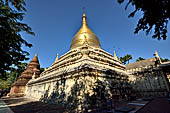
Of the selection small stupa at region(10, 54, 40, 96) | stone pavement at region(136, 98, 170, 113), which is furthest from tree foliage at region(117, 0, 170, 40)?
small stupa at region(10, 54, 40, 96)

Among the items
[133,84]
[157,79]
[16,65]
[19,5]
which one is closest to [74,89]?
[16,65]

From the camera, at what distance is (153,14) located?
423 centimetres

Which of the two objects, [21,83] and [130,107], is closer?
[130,107]

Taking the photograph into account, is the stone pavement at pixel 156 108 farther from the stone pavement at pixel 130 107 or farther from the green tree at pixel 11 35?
the green tree at pixel 11 35

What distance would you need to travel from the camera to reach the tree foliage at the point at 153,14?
3862 millimetres

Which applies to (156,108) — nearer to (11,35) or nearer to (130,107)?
(130,107)

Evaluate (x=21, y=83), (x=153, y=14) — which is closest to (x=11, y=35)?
(x=153, y=14)

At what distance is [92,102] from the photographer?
19.7 feet

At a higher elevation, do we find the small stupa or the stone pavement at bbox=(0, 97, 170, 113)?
the small stupa

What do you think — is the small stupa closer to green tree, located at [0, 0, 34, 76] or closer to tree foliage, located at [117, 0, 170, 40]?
green tree, located at [0, 0, 34, 76]

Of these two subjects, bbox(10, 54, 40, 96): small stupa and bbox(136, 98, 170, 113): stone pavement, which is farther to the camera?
bbox(10, 54, 40, 96): small stupa

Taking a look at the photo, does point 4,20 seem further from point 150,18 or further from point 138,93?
point 138,93

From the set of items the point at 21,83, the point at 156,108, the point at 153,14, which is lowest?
the point at 156,108

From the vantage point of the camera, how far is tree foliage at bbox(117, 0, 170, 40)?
3.86 meters
